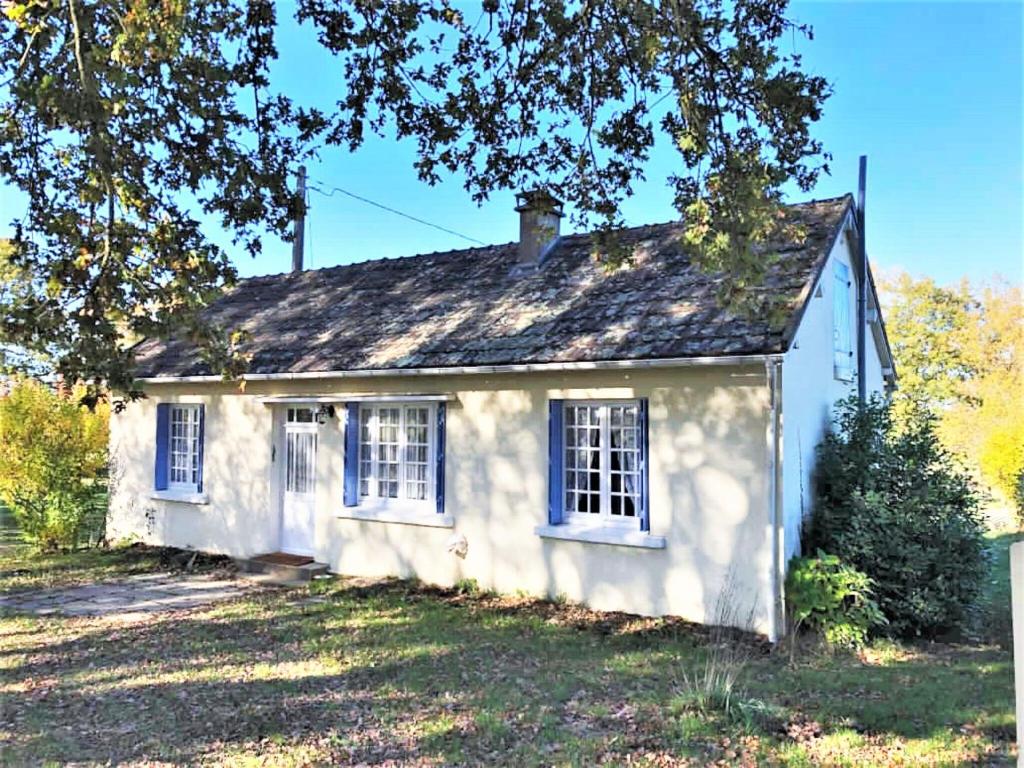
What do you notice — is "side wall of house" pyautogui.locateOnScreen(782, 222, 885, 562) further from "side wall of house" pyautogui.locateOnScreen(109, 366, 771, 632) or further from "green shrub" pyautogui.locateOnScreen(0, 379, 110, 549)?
"green shrub" pyautogui.locateOnScreen(0, 379, 110, 549)

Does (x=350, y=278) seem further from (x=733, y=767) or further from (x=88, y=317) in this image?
(x=733, y=767)

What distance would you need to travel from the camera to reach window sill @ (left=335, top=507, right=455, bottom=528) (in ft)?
35.9

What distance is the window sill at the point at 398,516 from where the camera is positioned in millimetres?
10935

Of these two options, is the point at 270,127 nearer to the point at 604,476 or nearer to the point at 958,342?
the point at 604,476

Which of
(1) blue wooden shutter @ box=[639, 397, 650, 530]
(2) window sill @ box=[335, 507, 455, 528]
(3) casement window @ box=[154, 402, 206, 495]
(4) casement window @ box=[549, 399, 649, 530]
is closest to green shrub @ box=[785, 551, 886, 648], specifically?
(1) blue wooden shutter @ box=[639, 397, 650, 530]

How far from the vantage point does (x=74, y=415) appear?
1412 cm

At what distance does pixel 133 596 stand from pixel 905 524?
10251 millimetres

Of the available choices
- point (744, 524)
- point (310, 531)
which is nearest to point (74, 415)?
point (310, 531)

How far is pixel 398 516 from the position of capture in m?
11.3

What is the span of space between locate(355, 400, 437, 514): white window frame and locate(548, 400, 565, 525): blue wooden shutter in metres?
2.02

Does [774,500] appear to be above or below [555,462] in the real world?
below

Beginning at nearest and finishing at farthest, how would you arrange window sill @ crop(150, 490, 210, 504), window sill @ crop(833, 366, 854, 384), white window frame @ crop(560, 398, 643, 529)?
white window frame @ crop(560, 398, 643, 529)
window sill @ crop(833, 366, 854, 384)
window sill @ crop(150, 490, 210, 504)

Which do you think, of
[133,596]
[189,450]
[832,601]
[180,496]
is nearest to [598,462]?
[832,601]

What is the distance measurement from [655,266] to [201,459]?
8845 millimetres
